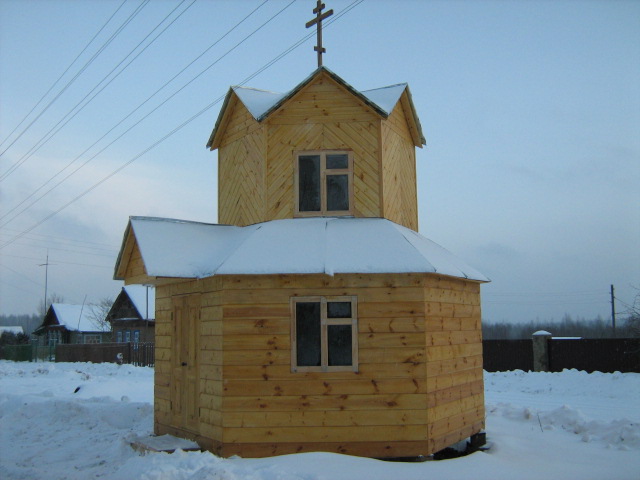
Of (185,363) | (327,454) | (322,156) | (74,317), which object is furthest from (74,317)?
(327,454)

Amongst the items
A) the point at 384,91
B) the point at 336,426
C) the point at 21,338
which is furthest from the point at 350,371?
the point at 21,338

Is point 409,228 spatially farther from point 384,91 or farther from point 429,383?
point 429,383

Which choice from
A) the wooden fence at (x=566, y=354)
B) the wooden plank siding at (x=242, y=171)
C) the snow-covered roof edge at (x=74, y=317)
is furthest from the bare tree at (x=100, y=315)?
the wooden plank siding at (x=242, y=171)

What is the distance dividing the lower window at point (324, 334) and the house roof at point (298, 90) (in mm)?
3841

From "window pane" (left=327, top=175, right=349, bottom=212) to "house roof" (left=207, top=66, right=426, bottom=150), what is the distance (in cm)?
143

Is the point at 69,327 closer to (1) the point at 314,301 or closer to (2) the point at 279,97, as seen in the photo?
(2) the point at 279,97

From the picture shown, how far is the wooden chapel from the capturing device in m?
9.73

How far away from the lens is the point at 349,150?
11734mm

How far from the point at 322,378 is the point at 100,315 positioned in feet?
162

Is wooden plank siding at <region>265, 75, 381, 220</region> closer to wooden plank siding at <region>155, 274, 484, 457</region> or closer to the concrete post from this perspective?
wooden plank siding at <region>155, 274, 484, 457</region>

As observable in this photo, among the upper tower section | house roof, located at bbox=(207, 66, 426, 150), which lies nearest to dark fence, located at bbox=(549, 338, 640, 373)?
house roof, located at bbox=(207, 66, 426, 150)

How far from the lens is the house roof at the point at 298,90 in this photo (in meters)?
11.7

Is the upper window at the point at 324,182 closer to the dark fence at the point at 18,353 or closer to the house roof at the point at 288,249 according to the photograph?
the house roof at the point at 288,249

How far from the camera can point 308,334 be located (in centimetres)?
999
